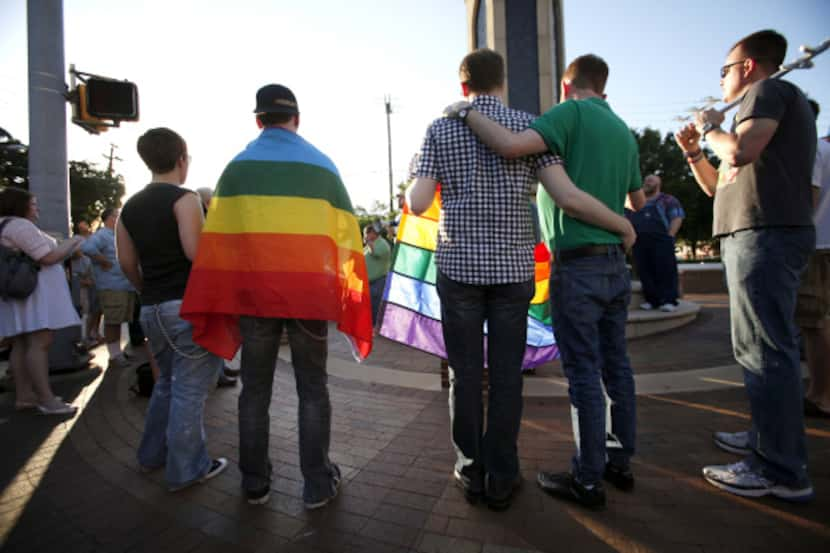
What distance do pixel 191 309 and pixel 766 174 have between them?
114 inches

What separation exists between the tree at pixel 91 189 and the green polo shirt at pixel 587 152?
140 ft

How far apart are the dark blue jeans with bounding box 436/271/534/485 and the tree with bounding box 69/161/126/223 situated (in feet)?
139

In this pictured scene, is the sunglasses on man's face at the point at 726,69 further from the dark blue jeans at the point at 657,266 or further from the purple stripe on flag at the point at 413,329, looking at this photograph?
the dark blue jeans at the point at 657,266

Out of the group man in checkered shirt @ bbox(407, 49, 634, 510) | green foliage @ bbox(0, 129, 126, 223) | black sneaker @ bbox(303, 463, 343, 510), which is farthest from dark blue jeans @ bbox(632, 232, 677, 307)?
green foliage @ bbox(0, 129, 126, 223)

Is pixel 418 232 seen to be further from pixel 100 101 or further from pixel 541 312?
pixel 100 101

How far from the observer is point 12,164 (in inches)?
1081

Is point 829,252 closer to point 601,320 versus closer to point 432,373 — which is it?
point 601,320

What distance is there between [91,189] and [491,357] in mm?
46162

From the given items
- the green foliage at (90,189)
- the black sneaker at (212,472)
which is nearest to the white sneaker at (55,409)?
the black sneaker at (212,472)

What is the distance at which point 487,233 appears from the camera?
2.05 meters

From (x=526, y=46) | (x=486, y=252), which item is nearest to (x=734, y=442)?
(x=486, y=252)

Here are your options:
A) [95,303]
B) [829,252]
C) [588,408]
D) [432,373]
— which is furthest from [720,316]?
[95,303]

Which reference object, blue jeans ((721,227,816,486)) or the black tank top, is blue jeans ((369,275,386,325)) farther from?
blue jeans ((721,227,816,486))

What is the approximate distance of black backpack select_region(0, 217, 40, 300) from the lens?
142 inches
